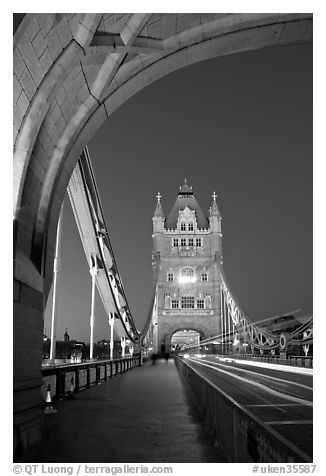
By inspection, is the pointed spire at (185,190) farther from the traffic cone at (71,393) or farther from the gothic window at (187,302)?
the traffic cone at (71,393)

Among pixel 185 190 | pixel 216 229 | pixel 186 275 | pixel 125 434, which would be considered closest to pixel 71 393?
pixel 125 434

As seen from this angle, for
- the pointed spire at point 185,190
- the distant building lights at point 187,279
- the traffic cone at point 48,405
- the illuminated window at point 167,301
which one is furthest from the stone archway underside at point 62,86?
the pointed spire at point 185,190

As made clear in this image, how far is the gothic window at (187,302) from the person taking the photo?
9181 cm

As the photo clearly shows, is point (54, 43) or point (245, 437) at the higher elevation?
point (54, 43)

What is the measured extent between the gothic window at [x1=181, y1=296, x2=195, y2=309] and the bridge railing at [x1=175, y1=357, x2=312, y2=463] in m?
85.3

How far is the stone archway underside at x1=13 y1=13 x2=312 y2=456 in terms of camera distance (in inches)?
240

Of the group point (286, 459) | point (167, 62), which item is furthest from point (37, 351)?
point (167, 62)

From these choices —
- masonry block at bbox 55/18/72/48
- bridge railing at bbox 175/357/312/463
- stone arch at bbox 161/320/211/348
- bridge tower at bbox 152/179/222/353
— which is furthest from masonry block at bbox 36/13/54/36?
stone arch at bbox 161/320/211/348

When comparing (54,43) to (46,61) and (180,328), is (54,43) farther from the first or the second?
(180,328)

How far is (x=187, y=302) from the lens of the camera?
92000 millimetres

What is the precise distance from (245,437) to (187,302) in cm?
8825

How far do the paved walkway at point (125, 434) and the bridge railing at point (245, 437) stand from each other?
337 mm

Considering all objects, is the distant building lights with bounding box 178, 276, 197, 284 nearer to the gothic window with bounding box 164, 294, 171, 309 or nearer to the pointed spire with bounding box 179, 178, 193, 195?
the gothic window with bounding box 164, 294, 171, 309
